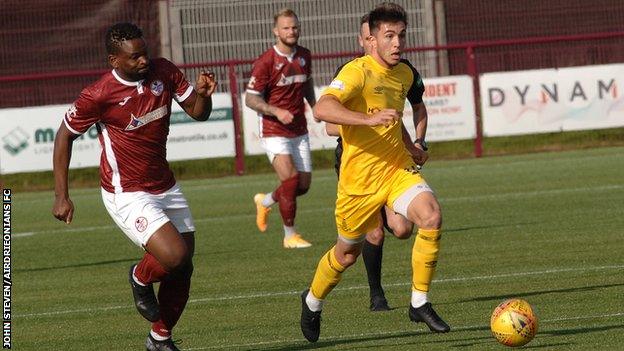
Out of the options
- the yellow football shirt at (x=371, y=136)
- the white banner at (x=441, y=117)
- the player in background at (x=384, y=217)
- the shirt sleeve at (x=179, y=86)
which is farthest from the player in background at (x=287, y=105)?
the white banner at (x=441, y=117)

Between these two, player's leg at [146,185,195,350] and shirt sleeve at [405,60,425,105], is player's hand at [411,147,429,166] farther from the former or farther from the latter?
player's leg at [146,185,195,350]

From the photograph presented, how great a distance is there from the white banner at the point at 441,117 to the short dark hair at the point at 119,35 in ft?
48.9

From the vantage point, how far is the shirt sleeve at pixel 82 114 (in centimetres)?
901

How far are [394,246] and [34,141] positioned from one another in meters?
10.4

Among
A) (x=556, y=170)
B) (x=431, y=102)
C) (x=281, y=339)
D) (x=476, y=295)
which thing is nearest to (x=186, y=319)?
(x=281, y=339)

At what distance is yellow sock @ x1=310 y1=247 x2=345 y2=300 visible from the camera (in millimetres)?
9430

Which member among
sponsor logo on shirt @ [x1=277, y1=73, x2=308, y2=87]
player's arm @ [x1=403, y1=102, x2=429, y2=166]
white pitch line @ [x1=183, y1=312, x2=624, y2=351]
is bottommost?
white pitch line @ [x1=183, y1=312, x2=624, y2=351]

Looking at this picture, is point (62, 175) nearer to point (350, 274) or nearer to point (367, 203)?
point (367, 203)

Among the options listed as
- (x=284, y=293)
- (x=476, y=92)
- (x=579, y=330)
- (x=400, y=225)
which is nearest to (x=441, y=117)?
(x=476, y=92)

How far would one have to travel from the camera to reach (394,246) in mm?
14758

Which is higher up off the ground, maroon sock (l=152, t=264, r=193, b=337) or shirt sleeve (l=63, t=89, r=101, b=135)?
shirt sleeve (l=63, t=89, r=101, b=135)

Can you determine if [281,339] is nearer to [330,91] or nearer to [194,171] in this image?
[330,91]

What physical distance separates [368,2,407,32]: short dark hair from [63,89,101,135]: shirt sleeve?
179 centimetres

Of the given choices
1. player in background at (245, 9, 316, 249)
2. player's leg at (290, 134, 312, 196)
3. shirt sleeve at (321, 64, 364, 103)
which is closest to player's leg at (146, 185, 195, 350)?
shirt sleeve at (321, 64, 364, 103)
